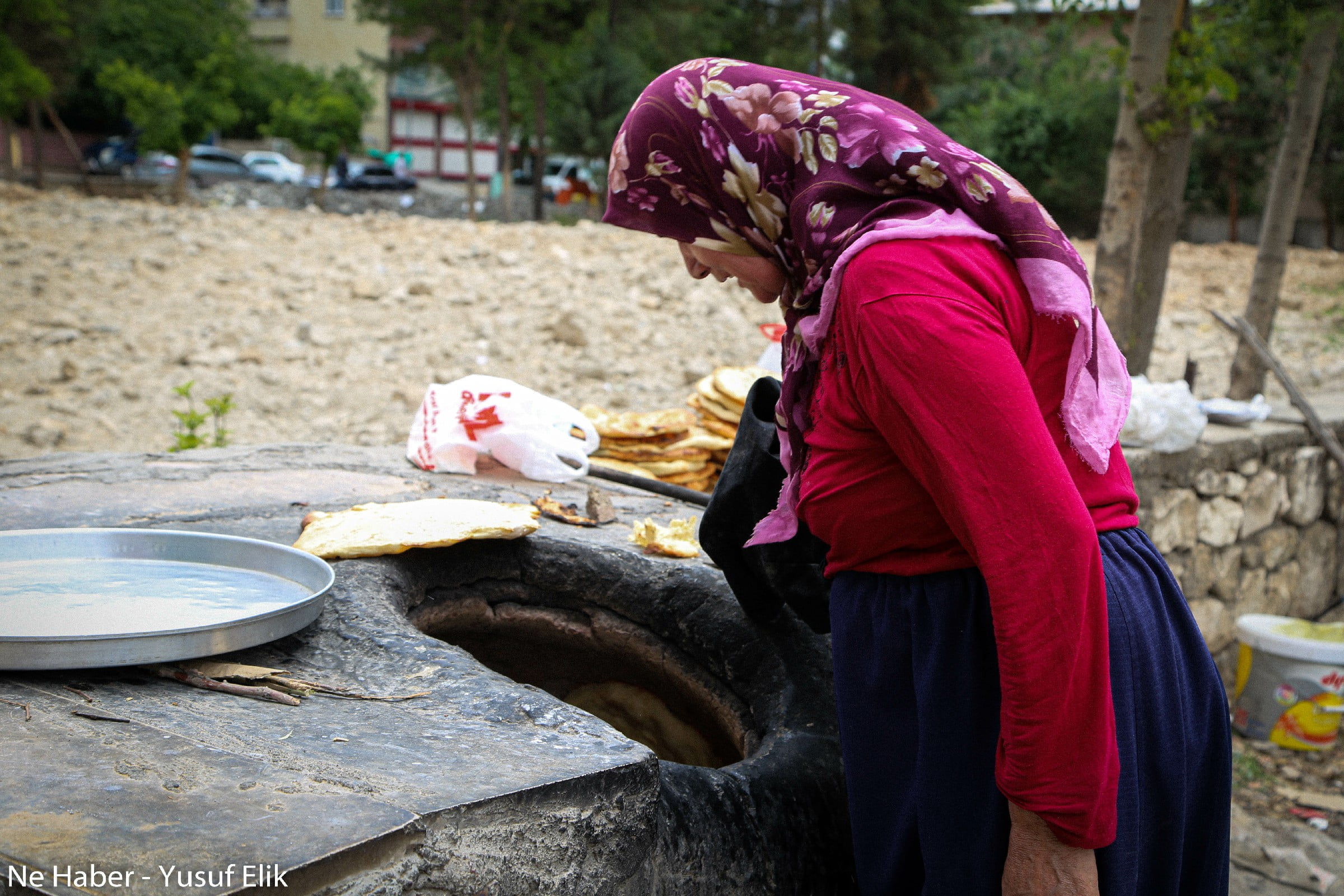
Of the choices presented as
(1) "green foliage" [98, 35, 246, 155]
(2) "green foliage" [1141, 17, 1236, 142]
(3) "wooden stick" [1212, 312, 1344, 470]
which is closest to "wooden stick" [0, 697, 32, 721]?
(2) "green foliage" [1141, 17, 1236, 142]

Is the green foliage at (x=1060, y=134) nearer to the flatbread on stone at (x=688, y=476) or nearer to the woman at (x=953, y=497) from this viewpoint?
the flatbread on stone at (x=688, y=476)

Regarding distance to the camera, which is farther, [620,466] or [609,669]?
[620,466]

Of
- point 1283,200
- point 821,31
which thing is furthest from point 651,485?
point 821,31

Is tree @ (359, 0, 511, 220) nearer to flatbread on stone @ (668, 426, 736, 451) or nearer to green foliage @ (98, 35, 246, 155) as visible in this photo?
green foliage @ (98, 35, 246, 155)

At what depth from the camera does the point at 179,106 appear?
16.2 metres

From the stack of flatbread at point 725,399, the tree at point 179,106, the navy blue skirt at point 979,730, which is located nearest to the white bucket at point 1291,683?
the stack of flatbread at point 725,399

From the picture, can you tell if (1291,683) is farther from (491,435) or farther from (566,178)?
(566,178)

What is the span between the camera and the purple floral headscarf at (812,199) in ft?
3.68

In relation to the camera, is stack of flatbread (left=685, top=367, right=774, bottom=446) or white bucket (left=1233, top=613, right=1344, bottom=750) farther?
white bucket (left=1233, top=613, right=1344, bottom=750)

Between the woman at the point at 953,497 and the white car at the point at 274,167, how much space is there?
78.6ft

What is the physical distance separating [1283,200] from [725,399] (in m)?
4.14

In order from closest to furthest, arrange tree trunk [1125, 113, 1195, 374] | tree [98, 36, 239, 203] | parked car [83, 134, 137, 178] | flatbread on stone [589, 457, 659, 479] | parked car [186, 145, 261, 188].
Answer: flatbread on stone [589, 457, 659, 479], tree trunk [1125, 113, 1195, 374], tree [98, 36, 239, 203], parked car [83, 134, 137, 178], parked car [186, 145, 261, 188]

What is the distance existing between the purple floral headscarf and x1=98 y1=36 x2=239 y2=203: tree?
16165mm

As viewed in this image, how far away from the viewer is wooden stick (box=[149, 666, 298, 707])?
1.39 m
